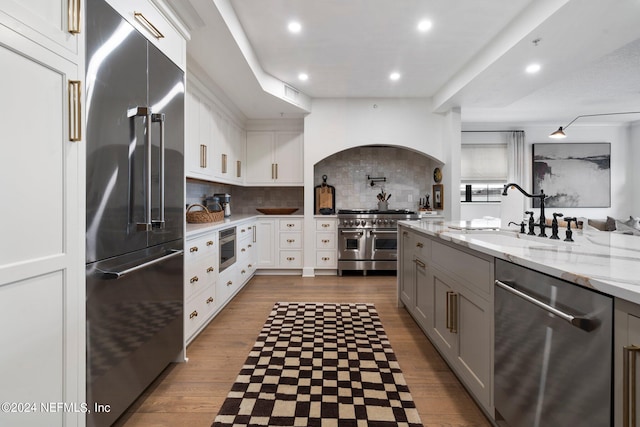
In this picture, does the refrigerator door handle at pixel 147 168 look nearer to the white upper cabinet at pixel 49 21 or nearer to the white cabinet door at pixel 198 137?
the white upper cabinet at pixel 49 21

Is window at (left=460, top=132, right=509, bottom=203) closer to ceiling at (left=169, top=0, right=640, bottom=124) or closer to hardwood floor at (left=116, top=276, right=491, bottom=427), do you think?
ceiling at (left=169, top=0, right=640, bottom=124)

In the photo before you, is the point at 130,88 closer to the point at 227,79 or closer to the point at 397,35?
the point at 227,79

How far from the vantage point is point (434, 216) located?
4.97m

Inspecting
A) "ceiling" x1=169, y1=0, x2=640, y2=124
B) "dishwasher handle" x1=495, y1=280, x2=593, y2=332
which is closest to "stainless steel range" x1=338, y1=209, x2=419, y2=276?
"ceiling" x1=169, y1=0, x2=640, y2=124

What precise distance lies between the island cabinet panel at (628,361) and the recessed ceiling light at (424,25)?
277cm

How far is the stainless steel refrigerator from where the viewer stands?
52.3 inches

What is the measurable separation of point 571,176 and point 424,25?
224 inches

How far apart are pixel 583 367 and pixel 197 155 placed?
10.9 ft

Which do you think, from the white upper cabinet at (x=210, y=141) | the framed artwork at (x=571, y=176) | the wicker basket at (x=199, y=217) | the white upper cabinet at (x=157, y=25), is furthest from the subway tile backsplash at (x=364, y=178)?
the white upper cabinet at (x=157, y=25)

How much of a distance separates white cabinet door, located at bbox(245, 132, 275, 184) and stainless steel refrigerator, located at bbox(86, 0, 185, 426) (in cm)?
319

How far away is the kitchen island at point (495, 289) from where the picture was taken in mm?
837

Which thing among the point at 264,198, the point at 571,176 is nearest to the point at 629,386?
the point at 264,198

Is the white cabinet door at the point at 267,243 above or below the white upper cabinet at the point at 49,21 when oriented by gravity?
below

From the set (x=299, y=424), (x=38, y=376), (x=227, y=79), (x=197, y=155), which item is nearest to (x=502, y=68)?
(x=227, y=79)
